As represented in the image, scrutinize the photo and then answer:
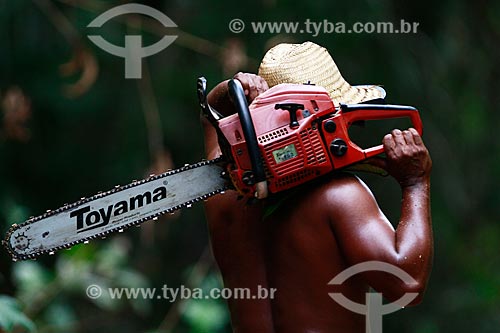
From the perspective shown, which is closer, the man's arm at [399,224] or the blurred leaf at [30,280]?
Result: the man's arm at [399,224]

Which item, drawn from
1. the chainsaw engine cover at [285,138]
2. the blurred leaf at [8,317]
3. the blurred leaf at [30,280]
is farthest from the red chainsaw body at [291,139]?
the blurred leaf at [30,280]

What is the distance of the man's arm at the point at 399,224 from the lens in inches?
86.3

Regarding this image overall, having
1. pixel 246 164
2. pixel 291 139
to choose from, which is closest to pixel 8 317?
Answer: pixel 246 164

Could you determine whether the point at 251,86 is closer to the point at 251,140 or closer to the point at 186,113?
the point at 251,140

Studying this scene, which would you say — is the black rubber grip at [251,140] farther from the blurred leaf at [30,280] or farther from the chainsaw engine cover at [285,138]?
the blurred leaf at [30,280]

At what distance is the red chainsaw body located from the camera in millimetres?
2229

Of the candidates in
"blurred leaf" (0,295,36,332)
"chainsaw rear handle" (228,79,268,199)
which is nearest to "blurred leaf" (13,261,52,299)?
"blurred leaf" (0,295,36,332)

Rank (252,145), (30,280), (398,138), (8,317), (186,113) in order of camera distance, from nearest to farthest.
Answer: (252,145) → (398,138) → (8,317) → (30,280) → (186,113)

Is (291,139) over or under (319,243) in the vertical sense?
over

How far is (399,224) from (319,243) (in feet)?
0.63

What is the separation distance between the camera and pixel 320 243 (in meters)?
2.29

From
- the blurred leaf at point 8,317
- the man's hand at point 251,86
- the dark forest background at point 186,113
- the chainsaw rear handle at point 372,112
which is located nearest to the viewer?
the chainsaw rear handle at point 372,112

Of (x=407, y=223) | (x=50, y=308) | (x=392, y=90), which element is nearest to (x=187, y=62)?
Result: (x=392, y=90)

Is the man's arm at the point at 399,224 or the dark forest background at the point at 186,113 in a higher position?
the dark forest background at the point at 186,113
